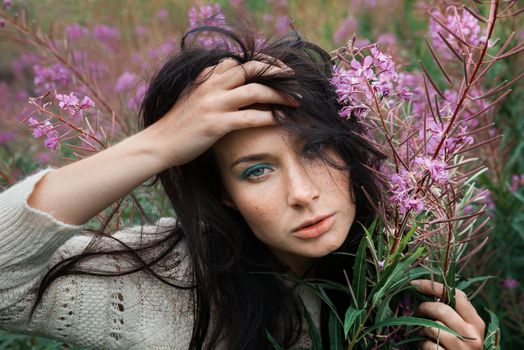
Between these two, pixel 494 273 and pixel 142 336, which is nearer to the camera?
pixel 142 336

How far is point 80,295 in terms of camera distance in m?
1.71

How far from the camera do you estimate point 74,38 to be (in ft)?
11.9

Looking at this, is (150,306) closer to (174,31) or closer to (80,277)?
(80,277)

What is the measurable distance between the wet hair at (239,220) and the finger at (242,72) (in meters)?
0.05

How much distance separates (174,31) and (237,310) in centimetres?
269

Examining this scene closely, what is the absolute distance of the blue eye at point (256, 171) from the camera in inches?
63.9

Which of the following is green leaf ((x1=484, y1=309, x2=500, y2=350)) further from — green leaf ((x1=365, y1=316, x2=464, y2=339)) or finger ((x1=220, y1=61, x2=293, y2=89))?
finger ((x1=220, y1=61, x2=293, y2=89))

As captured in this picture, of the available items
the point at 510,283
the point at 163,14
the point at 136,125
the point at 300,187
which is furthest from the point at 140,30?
the point at 300,187

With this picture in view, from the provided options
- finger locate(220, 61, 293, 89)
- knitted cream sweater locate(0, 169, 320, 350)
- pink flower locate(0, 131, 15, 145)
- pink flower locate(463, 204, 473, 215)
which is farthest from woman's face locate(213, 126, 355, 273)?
pink flower locate(0, 131, 15, 145)

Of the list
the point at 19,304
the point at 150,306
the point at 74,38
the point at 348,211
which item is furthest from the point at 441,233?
the point at 74,38

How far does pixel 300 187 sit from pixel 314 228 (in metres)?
0.09

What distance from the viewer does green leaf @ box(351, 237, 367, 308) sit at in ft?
4.96

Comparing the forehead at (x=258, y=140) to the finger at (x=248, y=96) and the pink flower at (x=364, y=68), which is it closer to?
the finger at (x=248, y=96)

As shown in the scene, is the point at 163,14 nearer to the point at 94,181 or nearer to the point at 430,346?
the point at 94,181
